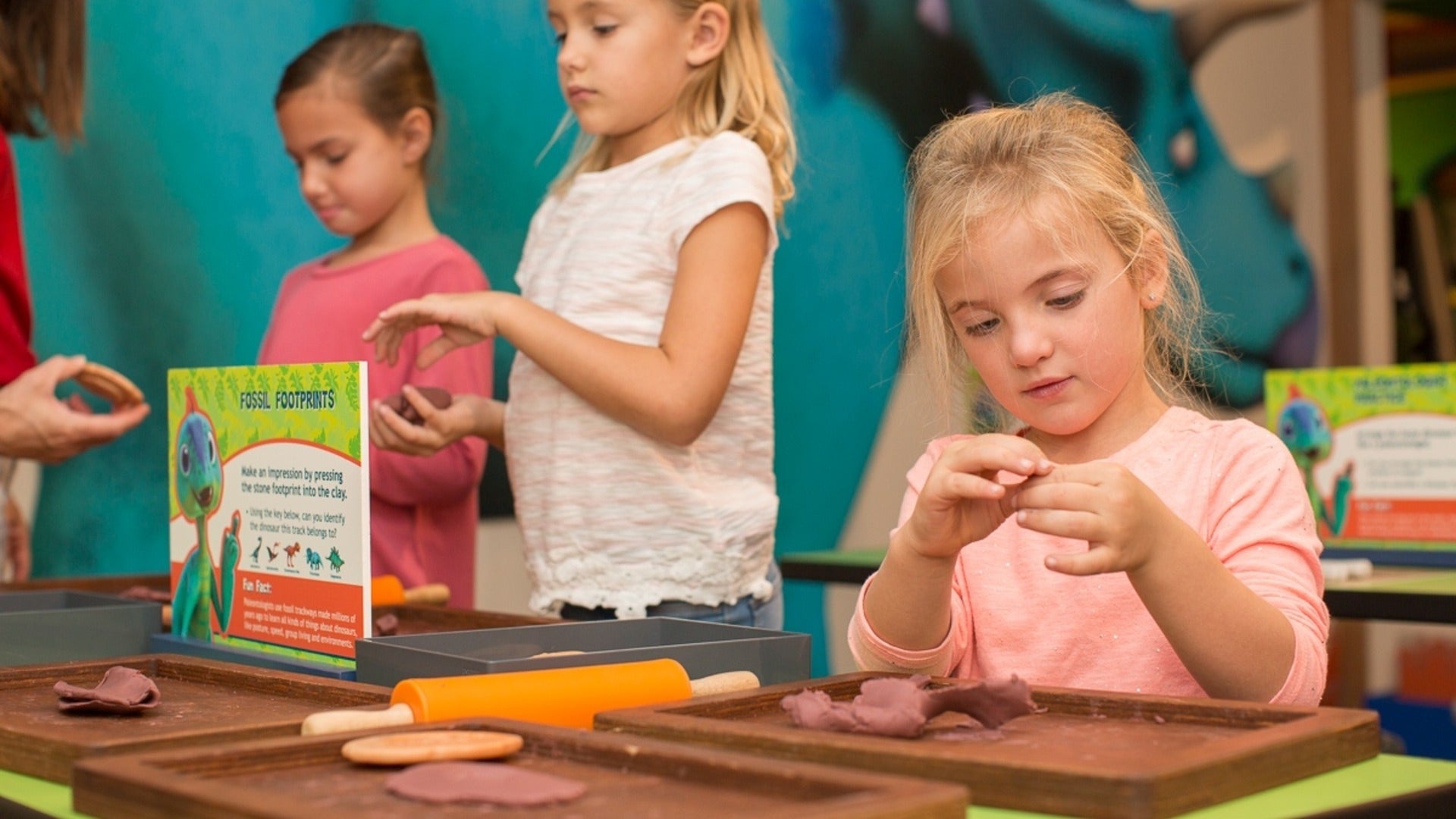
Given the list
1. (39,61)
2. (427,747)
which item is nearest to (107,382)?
(39,61)

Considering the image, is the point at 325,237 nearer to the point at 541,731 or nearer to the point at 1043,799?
the point at 541,731

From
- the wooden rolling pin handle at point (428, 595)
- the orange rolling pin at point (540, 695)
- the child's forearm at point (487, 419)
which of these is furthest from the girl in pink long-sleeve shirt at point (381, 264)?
the orange rolling pin at point (540, 695)

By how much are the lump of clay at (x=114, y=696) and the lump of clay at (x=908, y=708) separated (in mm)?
431

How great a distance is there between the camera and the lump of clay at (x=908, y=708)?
2.57 ft

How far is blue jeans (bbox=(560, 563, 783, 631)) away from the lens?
150 cm

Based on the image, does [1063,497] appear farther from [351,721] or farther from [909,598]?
[351,721]

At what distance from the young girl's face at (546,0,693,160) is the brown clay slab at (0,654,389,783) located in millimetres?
723

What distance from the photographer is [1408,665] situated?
448cm

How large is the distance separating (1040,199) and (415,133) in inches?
49.0

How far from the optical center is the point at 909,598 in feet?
3.49

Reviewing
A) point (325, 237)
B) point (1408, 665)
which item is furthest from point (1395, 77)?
point (325, 237)

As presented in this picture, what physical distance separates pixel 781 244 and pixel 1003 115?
1.95m

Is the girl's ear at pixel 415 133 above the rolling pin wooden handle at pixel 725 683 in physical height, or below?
above

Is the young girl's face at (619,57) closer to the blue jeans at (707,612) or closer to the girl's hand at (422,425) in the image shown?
the girl's hand at (422,425)
